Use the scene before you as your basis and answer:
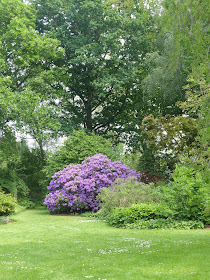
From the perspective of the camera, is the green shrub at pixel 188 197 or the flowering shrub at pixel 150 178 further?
the flowering shrub at pixel 150 178

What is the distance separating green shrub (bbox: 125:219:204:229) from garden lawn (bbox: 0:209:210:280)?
59cm

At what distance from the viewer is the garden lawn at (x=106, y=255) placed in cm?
480

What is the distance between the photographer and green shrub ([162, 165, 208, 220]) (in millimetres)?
9320

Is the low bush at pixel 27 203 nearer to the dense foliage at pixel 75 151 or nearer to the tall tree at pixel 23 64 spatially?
the dense foliage at pixel 75 151

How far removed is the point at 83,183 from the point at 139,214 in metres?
4.65

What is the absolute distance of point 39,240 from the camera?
7773 mm

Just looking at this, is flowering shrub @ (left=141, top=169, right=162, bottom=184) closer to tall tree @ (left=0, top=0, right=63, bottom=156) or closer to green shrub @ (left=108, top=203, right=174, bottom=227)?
tall tree @ (left=0, top=0, right=63, bottom=156)

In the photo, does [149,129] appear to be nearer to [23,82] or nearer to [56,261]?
[23,82]

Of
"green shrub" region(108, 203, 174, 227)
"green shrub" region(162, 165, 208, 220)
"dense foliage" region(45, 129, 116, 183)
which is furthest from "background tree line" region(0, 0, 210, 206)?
"green shrub" region(108, 203, 174, 227)

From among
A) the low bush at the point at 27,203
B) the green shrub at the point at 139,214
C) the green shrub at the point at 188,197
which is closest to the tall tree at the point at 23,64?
the low bush at the point at 27,203

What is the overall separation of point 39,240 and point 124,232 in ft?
7.73

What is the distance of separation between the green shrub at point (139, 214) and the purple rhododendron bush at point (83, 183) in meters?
3.61

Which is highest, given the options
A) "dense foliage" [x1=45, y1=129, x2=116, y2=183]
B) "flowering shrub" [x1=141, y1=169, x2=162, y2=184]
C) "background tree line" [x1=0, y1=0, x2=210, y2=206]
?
"background tree line" [x1=0, y1=0, x2=210, y2=206]

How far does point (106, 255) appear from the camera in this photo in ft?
19.6
